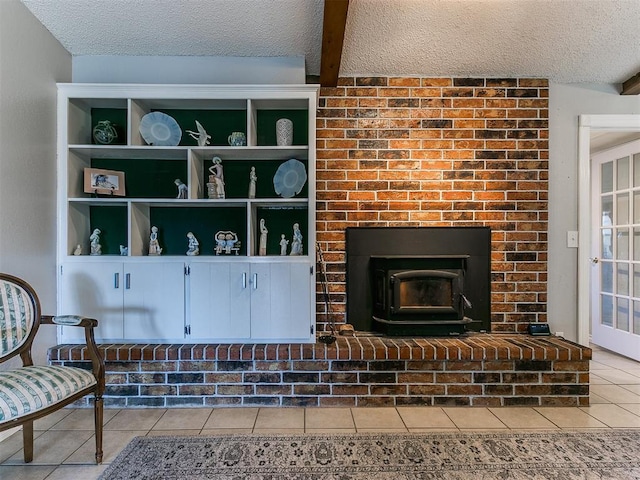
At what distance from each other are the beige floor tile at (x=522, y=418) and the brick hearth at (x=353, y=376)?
65 millimetres

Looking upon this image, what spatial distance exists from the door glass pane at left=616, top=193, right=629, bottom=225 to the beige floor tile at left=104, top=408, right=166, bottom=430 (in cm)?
→ 419

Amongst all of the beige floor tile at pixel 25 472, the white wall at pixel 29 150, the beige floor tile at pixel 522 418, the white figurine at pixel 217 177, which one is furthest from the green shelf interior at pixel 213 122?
the beige floor tile at pixel 522 418

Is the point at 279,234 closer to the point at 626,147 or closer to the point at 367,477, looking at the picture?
the point at 367,477

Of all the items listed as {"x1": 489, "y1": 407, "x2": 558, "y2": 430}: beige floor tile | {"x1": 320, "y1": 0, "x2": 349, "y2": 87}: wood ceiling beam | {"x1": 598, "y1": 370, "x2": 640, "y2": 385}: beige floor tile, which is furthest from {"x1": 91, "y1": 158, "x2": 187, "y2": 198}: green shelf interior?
{"x1": 598, "y1": 370, "x2": 640, "y2": 385}: beige floor tile

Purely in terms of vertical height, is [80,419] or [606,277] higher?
[606,277]

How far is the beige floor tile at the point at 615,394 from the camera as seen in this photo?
241cm

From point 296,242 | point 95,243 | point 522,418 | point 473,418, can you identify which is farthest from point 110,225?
point 522,418

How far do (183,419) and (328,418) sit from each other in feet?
2.80

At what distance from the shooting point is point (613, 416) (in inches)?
86.0

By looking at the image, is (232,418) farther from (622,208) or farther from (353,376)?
(622,208)

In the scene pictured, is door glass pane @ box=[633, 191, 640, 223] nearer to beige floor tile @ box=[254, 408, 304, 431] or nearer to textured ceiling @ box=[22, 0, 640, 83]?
textured ceiling @ box=[22, 0, 640, 83]

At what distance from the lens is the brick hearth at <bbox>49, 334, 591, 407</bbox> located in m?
2.29

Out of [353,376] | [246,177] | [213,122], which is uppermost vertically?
[213,122]

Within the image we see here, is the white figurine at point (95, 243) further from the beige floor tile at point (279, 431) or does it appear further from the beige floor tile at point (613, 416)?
the beige floor tile at point (613, 416)
